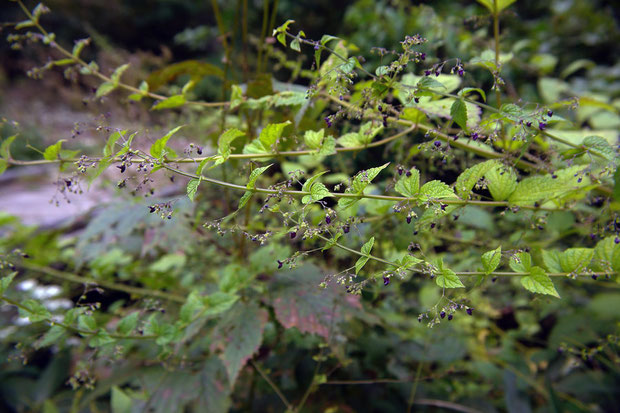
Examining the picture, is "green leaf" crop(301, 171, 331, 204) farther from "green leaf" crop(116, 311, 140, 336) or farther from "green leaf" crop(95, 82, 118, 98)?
"green leaf" crop(95, 82, 118, 98)

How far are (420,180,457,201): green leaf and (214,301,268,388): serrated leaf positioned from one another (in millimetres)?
497

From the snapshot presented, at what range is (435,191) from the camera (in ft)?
1.70

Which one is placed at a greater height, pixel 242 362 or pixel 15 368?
pixel 242 362

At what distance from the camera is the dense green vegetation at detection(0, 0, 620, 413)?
1.89 feet

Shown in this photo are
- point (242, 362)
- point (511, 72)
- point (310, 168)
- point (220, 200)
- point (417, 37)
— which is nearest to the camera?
point (417, 37)

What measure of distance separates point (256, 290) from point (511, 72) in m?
1.81

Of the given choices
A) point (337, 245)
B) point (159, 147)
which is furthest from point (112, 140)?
point (337, 245)

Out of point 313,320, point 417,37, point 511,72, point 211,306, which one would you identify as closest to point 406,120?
point 417,37

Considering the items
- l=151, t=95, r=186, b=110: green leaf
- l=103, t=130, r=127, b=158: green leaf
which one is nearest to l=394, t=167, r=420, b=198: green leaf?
l=103, t=130, r=127, b=158: green leaf

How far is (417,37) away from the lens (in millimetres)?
537

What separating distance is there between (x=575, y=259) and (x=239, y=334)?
2.15ft

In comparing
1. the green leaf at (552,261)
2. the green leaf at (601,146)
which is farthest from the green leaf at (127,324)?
the green leaf at (601,146)

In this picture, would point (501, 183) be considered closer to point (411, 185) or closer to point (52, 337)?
point (411, 185)

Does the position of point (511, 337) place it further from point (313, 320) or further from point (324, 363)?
point (313, 320)
